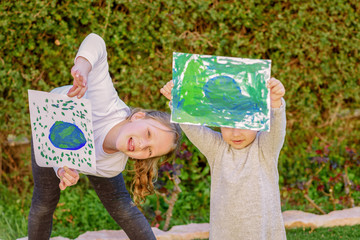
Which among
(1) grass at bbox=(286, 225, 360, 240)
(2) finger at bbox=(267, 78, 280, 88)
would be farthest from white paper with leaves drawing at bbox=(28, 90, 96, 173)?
(1) grass at bbox=(286, 225, 360, 240)

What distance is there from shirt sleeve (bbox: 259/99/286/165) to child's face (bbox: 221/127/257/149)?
0.05 m

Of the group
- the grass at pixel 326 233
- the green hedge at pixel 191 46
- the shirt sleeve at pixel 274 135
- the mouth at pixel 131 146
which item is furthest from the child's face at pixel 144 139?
the grass at pixel 326 233

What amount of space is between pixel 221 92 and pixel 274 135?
33 cm

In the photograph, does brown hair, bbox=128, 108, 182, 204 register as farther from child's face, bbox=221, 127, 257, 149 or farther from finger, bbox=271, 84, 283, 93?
finger, bbox=271, 84, 283, 93

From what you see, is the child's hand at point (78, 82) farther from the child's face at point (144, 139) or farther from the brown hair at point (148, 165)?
the brown hair at point (148, 165)

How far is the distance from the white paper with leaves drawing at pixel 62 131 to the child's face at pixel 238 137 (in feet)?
2.14

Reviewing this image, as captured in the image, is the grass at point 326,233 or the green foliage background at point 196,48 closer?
the grass at point 326,233

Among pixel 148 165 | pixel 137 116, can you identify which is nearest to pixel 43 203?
pixel 148 165

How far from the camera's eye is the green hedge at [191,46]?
3.70 m

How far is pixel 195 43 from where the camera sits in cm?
392

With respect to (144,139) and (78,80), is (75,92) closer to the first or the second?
(78,80)

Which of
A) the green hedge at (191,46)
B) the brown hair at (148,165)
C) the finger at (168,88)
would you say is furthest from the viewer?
the green hedge at (191,46)

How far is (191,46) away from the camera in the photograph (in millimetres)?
3971

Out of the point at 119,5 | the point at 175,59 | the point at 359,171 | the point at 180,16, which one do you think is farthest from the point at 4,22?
the point at 359,171
